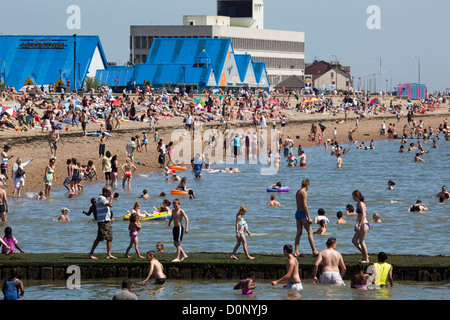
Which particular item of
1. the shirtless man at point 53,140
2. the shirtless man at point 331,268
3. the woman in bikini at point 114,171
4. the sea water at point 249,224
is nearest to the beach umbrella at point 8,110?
the shirtless man at point 53,140

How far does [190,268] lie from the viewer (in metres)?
18.1

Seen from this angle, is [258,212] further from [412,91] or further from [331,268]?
[412,91]

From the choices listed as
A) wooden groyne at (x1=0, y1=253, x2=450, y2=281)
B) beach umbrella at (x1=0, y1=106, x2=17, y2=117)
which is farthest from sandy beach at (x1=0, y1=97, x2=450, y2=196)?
wooden groyne at (x1=0, y1=253, x2=450, y2=281)

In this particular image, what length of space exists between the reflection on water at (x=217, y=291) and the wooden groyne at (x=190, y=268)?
0.59 feet

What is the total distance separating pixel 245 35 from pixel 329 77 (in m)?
33.9

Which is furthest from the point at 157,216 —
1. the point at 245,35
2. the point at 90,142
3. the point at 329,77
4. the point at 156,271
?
the point at 329,77

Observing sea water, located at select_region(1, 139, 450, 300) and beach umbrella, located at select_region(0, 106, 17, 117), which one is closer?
sea water, located at select_region(1, 139, 450, 300)

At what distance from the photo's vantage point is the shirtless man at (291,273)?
1616cm

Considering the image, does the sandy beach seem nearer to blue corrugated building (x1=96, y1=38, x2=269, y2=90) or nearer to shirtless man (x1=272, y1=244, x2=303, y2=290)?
blue corrugated building (x1=96, y1=38, x2=269, y2=90)

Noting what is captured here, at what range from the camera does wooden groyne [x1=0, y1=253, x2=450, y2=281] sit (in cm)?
1783

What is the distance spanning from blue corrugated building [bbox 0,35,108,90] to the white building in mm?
47810

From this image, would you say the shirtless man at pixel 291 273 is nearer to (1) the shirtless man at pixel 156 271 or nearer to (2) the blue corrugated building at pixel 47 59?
(1) the shirtless man at pixel 156 271
